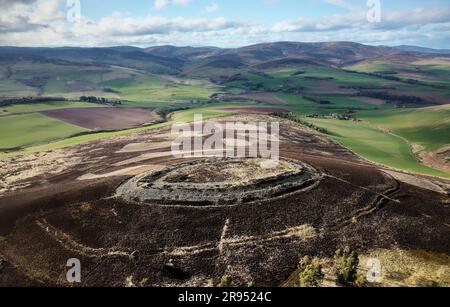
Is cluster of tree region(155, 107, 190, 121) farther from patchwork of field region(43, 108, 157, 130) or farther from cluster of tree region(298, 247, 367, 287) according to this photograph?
cluster of tree region(298, 247, 367, 287)

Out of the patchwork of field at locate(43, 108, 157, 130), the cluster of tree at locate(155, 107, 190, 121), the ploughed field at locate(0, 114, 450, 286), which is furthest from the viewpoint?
the cluster of tree at locate(155, 107, 190, 121)

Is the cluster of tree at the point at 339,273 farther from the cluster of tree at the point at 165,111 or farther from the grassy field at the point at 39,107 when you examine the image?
the grassy field at the point at 39,107

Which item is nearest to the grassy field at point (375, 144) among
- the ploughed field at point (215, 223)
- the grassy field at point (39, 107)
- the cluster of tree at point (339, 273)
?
the ploughed field at point (215, 223)

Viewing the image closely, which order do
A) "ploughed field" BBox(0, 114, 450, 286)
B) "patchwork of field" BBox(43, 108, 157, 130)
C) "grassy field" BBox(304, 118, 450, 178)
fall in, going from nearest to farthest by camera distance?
"ploughed field" BBox(0, 114, 450, 286)
"grassy field" BBox(304, 118, 450, 178)
"patchwork of field" BBox(43, 108, 157, 130)

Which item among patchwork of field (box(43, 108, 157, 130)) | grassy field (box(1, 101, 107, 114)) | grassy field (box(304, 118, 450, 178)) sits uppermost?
grassy field (box(1, 101, 107, 114))

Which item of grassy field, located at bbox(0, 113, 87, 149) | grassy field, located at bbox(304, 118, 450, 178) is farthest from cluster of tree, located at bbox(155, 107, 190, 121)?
grassy field, located at bbox(304, 118, 450, 178)

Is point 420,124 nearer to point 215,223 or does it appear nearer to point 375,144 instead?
point 375,144
